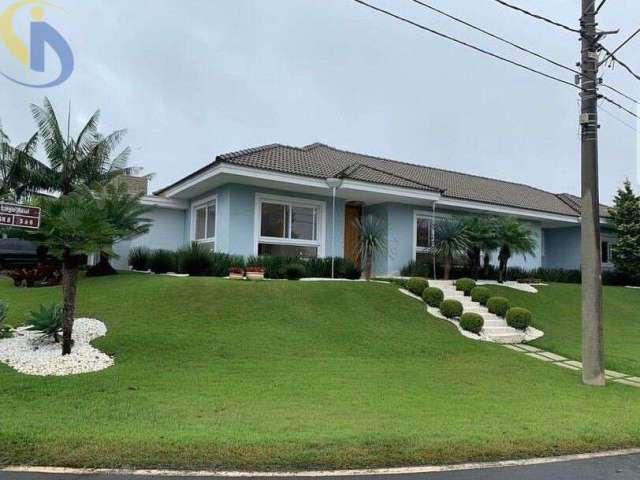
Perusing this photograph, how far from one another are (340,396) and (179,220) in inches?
636

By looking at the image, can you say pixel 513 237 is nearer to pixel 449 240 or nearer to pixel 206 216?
pixel 449 240

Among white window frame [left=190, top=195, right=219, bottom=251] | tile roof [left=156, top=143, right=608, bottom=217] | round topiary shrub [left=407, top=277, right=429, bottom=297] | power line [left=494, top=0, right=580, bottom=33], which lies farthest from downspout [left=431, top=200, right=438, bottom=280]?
power line [left=494, top=0, right=580, bottom=33]

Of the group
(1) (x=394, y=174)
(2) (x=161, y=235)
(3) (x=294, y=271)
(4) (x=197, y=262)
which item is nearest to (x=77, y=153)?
(2) (x=161, y=235)

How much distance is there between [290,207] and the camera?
60.5ft

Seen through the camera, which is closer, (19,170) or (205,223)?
(19,170)

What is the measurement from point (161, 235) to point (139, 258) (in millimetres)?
1443

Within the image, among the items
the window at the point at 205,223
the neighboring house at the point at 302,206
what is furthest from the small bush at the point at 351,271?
the window at the point at 205,223

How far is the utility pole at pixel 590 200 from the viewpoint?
30.4ft

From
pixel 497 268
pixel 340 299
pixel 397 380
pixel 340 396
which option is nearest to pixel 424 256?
pixel 497 268

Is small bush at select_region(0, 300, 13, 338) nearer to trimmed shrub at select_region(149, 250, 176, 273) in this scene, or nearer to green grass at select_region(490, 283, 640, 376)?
trimmed shrub at select_region(149, 250, 176, 273)

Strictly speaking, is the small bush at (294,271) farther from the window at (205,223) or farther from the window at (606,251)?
the window at (606,251)

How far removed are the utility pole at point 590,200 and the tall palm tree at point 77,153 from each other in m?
15.6

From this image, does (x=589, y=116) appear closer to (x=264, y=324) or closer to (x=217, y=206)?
(x=264, y=324)

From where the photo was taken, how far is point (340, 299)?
45.0ft
